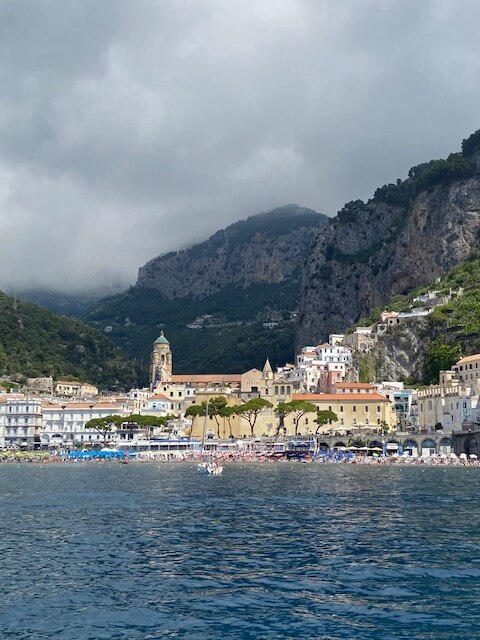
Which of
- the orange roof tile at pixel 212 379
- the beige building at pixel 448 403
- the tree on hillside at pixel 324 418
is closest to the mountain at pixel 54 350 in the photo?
the orange roof tile at pixel 212 379

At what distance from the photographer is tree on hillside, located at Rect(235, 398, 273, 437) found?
106312 mm

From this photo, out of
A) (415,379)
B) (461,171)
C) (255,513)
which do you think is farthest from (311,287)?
(255,513)

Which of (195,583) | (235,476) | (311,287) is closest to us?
(195,583)

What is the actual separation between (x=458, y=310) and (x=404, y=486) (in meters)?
69.4

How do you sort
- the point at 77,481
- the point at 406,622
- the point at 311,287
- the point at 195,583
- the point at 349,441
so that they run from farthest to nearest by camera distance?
the point at 311,287 → the point at 349,441 → the point at 77,481 → the point at 195,583 → the point at 406,622

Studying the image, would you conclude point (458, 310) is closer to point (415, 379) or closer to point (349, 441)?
point (415, 379)

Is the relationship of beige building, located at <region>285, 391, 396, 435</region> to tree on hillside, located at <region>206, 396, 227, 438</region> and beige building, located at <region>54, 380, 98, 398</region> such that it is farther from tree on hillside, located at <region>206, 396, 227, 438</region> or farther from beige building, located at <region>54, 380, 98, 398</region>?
beige building, located at <region>54, 380, 98, 398</region>

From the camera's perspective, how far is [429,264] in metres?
148

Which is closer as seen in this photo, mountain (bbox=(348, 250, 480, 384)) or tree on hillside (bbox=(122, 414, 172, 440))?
mountain (bbox=(348, 250, 480, 384))

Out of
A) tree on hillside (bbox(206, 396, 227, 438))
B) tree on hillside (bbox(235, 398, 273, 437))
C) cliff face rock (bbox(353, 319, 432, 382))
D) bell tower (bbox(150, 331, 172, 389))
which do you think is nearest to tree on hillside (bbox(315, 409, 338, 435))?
tree on hillside (bbox(235, 398, 273, 437))

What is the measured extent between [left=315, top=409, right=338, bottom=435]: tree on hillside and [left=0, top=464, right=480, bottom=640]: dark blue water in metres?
54.8

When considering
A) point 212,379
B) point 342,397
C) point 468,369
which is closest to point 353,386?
point 342,397

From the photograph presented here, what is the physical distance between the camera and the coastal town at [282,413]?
94.7 metres

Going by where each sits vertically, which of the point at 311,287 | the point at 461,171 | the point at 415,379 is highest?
the point at 461,171
